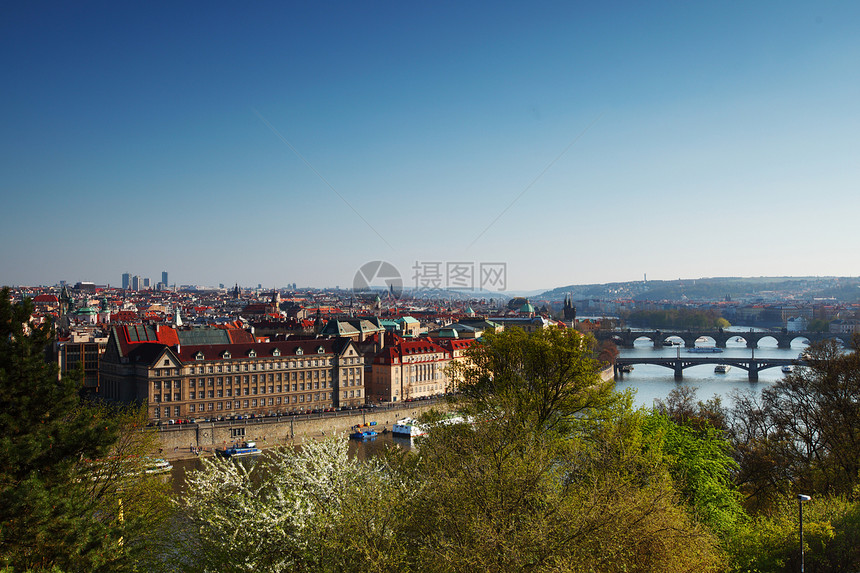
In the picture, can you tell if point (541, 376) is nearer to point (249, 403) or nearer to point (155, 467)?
point (155, 467)

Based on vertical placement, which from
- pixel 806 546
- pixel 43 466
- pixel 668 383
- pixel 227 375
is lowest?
pixel 668 383

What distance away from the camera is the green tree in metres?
10.1

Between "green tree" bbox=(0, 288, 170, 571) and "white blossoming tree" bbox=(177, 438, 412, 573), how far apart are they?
1.40 meters

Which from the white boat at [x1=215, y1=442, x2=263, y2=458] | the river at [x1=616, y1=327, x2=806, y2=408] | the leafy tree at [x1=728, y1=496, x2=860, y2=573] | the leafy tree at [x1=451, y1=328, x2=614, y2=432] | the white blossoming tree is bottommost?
the river at [x1=616, y1=327, x2=806, y2=408]

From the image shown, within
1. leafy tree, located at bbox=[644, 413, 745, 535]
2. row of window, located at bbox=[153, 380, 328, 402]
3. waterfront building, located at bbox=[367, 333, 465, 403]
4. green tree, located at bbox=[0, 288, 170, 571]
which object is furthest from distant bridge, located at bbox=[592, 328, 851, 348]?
green tree, located at bbox=[0, 288, 170, 571]

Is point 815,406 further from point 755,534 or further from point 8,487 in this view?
point 8,487

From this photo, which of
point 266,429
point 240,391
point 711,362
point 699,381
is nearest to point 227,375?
point 240,391

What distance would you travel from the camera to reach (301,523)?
35.8ft

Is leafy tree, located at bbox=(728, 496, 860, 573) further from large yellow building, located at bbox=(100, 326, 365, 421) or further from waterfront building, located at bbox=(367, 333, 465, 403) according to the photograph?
waterfront building, located at bbox=(367, 333, 465, 403)

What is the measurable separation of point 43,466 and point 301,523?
4.52 metres

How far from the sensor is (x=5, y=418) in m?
11.1

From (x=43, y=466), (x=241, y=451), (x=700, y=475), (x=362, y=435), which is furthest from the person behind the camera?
(x=362, y=435)

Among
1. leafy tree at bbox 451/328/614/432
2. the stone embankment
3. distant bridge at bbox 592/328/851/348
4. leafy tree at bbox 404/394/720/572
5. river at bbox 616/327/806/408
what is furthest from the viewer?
distant bridge at bbox 592/328/851/348

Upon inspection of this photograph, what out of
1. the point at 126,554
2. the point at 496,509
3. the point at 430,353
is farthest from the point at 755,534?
the point at 430,353
